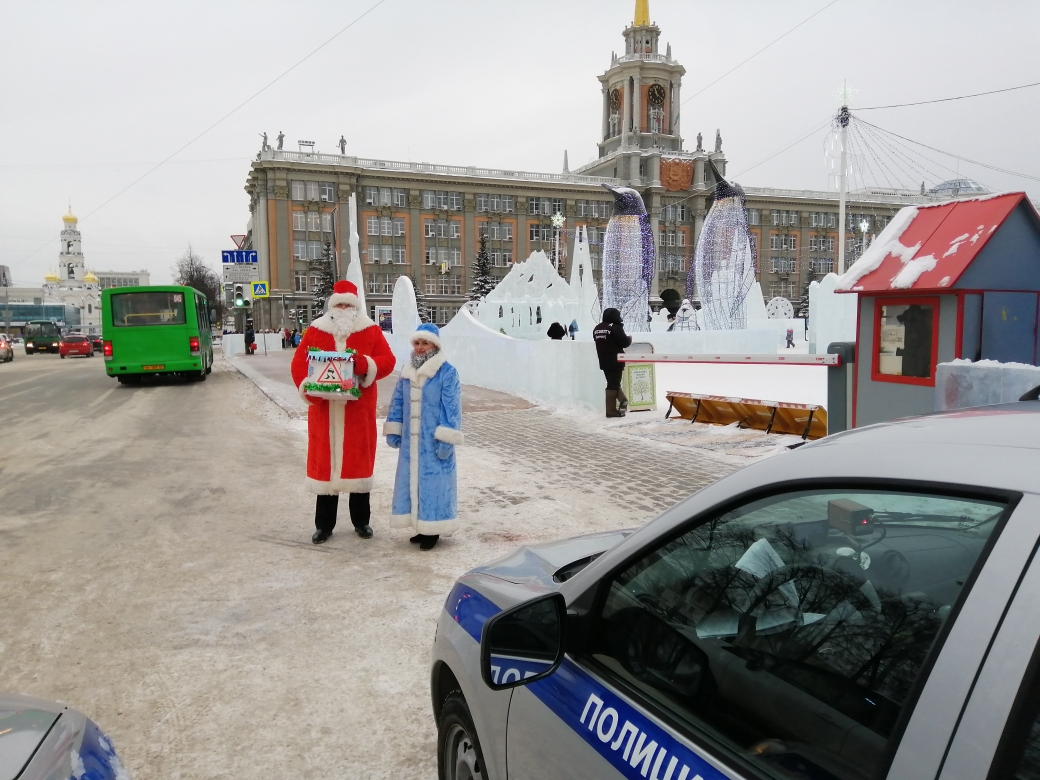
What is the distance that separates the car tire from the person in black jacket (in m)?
9.63

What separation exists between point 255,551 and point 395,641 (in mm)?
2054

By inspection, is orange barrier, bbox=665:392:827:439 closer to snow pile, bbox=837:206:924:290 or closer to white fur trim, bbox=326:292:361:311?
snow pile, bbox=837:206:924:290

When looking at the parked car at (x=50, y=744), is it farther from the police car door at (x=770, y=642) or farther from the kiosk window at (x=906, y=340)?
the kiosk window at (x=906, y=340)

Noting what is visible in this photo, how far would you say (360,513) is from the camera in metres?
6.01

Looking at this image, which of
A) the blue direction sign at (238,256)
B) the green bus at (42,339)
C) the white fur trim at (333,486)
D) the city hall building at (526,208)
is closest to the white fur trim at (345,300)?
the white fur trim at (333,486)

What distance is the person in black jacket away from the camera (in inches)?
467

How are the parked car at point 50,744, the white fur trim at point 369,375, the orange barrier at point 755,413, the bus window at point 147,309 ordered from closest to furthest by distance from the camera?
the parked car at point 50,744 < the white fur trim at point 369,375 < the orange barrier at point 755,413 < the bus window at point 147,309

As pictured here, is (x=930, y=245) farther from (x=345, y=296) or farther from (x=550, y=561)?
(x=550, y=561)

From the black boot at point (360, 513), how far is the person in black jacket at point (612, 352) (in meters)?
6.43

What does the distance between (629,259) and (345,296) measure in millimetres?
26714

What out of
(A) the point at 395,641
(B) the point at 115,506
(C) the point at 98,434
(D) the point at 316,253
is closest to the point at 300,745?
(A) the point at 395,641

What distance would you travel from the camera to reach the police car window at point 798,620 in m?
1.19

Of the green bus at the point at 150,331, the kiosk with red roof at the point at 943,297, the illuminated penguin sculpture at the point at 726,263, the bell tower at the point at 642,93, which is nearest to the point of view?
the kiosk with red roof at the point at 943,297

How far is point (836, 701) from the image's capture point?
1.29 m
